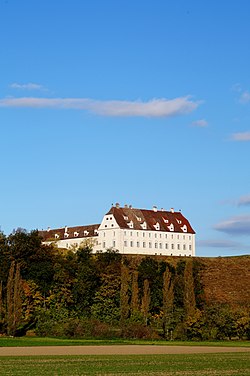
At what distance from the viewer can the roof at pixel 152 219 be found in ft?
541

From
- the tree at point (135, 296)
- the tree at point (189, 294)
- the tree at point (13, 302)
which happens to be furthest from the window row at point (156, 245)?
the tree at point (13, 302)

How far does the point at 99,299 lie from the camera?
86.1 m

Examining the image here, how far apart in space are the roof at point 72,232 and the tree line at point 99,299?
251 ft

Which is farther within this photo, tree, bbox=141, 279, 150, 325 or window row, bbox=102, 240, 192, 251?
window row, bbox=102, 240, 192, 251

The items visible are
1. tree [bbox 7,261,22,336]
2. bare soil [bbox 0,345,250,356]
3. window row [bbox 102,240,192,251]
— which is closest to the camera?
bare soil [bbox 0,345,250,356]

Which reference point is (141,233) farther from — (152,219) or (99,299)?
(99,299)

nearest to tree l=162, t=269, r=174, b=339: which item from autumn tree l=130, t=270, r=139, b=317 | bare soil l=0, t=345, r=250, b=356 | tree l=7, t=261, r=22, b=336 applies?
autumn tree l=130, t=270, r=139, b=317

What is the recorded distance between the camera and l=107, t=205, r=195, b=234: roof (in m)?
165

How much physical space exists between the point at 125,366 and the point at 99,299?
169 ft

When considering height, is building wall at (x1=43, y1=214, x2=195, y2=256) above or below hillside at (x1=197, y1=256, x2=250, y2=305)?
above

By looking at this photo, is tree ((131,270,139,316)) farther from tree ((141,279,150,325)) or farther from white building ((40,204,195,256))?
white building ((40,204,195,256))

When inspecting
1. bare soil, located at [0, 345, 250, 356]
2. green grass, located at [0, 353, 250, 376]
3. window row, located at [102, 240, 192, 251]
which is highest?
window row, located at [102, 240, 192, 251]

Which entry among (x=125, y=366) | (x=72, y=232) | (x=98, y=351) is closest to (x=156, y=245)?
(x=72, y=232)

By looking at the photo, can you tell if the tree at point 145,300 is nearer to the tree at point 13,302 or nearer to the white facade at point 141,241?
the tree at point 13,302
